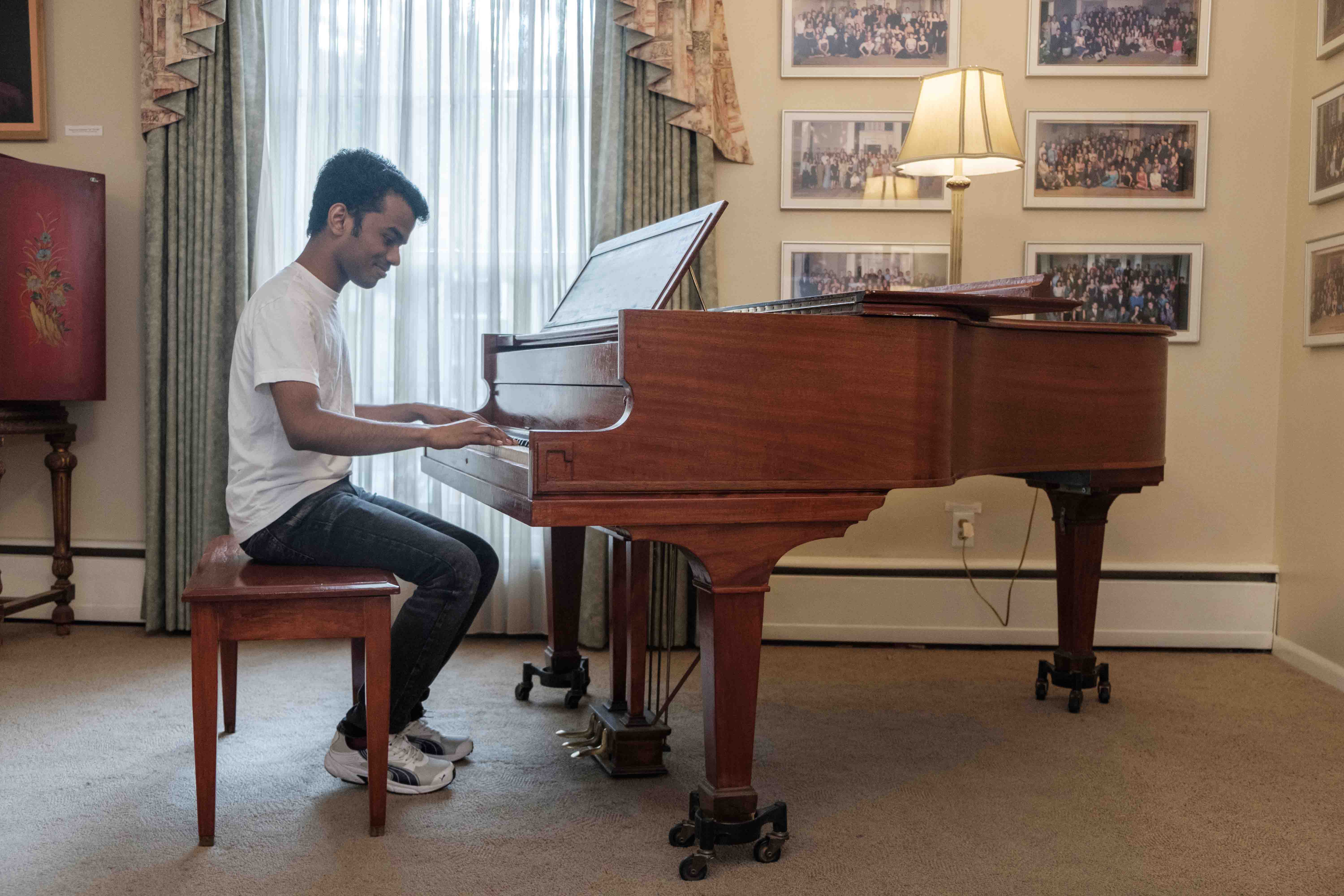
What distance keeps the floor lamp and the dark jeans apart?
1708 mm

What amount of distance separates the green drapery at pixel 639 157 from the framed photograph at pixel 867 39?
0.45m

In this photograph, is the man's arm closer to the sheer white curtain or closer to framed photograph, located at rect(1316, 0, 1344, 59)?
the sheer white curtain

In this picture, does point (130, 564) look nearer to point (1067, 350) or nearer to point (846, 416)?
point (846, 416)

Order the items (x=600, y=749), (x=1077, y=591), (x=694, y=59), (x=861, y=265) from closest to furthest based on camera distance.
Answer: (x=600, y=749) → (x=1077, y=591) → (x=694, y=59) → (x=861, y=265)

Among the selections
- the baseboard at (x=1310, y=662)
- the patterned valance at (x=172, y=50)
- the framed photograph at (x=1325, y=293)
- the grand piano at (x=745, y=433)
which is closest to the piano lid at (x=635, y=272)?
the grand piano at (x=745, y=433)

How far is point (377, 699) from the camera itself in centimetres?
203

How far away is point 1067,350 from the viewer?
2.37 metres

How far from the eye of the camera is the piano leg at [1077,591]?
2916 mm

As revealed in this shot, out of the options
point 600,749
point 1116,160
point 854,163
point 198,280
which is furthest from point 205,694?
point 1116,160

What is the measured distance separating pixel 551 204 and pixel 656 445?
82.7 inches

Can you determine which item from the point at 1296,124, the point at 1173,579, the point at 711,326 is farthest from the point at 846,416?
the point at 1296,124

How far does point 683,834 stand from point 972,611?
197 centimetres

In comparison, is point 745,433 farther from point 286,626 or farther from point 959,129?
point 959,129

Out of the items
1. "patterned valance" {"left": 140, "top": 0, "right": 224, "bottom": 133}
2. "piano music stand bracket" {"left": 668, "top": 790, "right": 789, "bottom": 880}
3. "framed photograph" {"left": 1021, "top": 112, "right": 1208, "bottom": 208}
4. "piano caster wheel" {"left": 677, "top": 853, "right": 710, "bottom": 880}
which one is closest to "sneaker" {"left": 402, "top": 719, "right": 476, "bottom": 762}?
"piano music stand bracket" {"left": 668, "top": 790, "right": 789, "bottom": 880}
